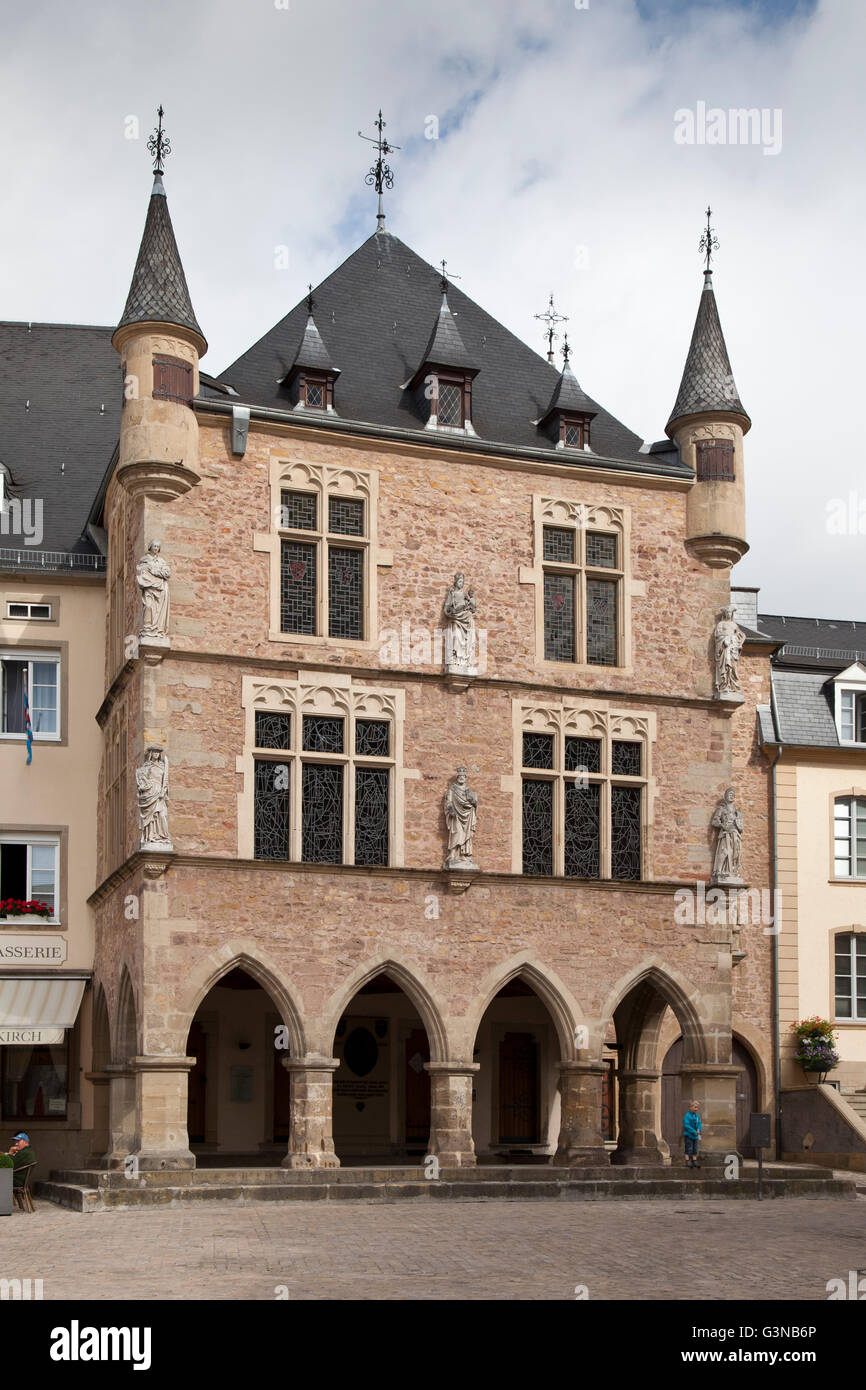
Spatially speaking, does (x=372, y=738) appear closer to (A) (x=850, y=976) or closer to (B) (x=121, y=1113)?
(B) (x=121, y=1113)

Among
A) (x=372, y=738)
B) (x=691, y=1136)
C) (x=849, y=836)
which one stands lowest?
(x=691, y=1136)

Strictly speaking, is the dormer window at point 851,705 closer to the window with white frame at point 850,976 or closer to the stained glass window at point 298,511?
the window with white frame at point 850,976

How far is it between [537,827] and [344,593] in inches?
176

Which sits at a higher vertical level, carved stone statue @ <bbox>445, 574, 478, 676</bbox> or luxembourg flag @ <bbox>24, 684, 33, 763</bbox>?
carved stone statue @ <bbox>445, 574, 478, 676</bbox>

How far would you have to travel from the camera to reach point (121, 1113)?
2495 centimetres

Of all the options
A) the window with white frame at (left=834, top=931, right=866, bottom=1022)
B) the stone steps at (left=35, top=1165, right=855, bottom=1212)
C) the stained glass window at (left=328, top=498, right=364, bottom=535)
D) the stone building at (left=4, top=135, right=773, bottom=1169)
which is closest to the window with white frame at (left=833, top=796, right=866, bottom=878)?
the window with white frame at (left=834, top=931, right=866, bottom=1022)

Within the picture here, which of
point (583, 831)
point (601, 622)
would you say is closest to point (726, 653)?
point (601, 622)

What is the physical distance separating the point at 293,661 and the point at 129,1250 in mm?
11110

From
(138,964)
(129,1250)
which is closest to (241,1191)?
(138,964)

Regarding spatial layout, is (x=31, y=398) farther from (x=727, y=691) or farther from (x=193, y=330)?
(x=727, y=691)

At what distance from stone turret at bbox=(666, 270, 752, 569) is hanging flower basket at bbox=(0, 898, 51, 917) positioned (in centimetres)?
1157

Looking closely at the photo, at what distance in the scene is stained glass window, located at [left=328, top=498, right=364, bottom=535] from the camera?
86.6ft

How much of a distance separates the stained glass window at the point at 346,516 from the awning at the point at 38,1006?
8.11 m

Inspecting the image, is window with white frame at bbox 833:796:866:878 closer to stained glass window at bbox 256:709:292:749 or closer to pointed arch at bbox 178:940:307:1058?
stained glass window at bbox 256:709:292:749
